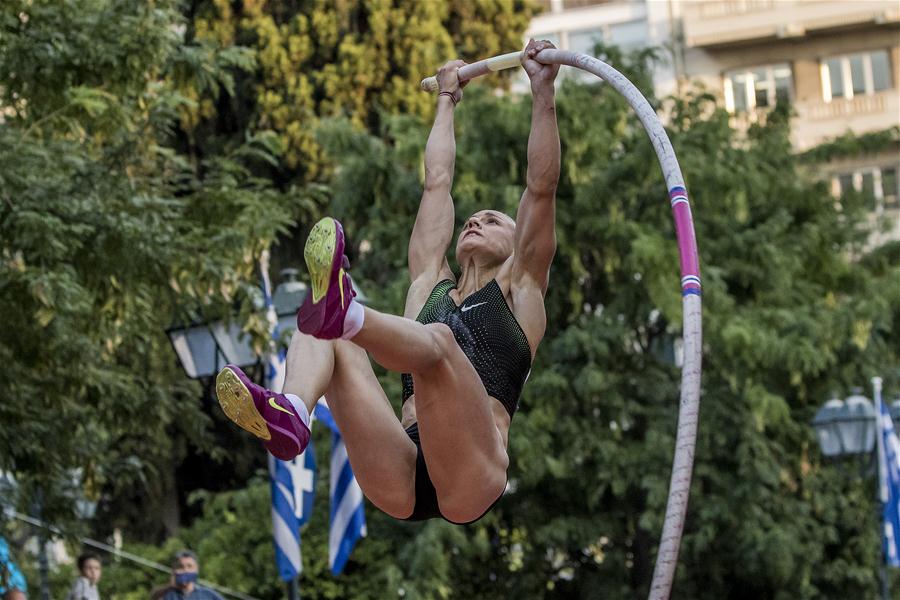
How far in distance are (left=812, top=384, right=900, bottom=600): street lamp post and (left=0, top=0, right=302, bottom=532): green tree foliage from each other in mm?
7956

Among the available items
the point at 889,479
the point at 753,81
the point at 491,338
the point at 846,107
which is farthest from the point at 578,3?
the point at 491,338

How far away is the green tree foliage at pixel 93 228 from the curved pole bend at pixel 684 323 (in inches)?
201

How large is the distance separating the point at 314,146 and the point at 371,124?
1733mm

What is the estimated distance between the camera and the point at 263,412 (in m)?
6.14

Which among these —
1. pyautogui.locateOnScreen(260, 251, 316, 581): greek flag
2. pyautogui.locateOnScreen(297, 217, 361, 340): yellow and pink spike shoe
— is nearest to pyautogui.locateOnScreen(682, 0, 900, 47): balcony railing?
pyautogui.locateOnScreen(260, 251, 316, 581): greek flag

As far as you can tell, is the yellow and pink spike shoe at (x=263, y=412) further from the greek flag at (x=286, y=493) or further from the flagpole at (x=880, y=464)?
the flagpole at (x=880, y=464)

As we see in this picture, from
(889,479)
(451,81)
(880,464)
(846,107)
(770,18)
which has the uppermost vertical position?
(770,18)

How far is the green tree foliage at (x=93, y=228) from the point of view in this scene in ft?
40.4

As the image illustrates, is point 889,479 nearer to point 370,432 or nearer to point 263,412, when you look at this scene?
point 370,432

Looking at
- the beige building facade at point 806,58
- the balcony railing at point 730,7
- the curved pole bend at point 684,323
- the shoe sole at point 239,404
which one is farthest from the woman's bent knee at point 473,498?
the balcony railing at point 730,7

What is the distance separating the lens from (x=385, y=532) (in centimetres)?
2055

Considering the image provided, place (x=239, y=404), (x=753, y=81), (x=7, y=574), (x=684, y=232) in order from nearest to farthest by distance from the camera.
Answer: (x=239, y=404)
(x=684, y=232)
(x=7, y=574)
(x=753, y=81)

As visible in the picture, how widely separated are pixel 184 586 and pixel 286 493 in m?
2.81

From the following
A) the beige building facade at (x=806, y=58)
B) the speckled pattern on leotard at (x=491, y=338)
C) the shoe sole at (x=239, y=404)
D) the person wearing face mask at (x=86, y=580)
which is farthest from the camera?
the beige building facade at (x=806, y=58)
